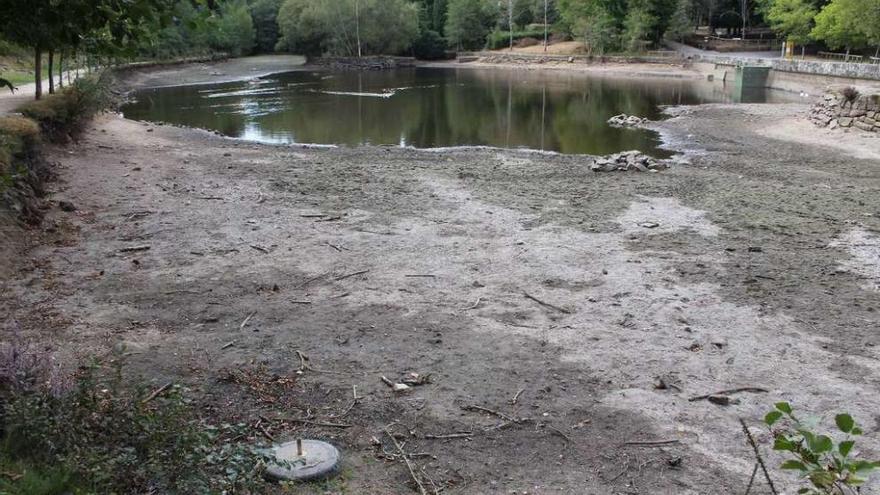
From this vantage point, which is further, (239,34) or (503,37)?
(503,37)

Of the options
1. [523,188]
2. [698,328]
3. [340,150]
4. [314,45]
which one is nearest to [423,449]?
[698,328]

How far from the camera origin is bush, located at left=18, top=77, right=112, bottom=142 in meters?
17.1

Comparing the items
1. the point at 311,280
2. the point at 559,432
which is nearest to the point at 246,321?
the point at 311,280

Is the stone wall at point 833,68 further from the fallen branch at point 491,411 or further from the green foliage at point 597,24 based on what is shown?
the fallen branch at point 491,411

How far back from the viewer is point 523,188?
15.7 metres

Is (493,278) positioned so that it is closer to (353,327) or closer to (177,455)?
(353,327)

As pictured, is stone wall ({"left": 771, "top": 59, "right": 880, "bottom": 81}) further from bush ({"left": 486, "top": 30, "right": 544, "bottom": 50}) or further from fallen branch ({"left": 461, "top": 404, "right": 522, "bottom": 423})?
bush ({"left": 486, "top": 30, "right": 544, "bottom": 50})

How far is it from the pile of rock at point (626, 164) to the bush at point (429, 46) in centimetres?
8120

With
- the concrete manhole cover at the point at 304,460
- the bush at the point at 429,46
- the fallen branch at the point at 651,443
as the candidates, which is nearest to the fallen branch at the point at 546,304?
the fallen branch at the point at 651,443

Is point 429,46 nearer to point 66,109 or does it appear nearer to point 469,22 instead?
point 469,22

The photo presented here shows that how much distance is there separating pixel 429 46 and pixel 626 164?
82.4 metres

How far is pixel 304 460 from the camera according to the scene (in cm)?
485

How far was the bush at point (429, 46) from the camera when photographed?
96.1 meters

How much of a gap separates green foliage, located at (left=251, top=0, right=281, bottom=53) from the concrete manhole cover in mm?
104704
